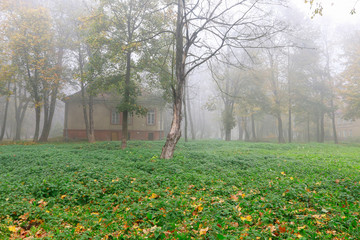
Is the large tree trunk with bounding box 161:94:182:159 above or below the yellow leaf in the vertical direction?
above

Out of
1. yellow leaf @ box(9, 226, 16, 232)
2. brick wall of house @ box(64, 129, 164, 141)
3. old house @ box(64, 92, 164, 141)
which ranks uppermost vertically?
old house @ box(64, 92, 164, 141)

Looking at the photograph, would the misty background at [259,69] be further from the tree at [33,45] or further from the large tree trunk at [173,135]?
the large tree trunk at [173,135]

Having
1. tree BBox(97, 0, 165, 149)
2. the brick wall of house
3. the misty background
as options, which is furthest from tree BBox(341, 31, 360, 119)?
the brick wall of house

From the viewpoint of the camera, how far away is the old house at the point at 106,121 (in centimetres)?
2800

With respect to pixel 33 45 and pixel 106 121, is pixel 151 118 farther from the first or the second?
pixel 33 45

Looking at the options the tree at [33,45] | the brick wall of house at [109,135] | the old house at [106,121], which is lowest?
the brick wall of house at [109,135]

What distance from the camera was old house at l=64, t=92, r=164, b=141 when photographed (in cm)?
2800

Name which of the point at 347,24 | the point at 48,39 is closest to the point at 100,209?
the point at 48,39

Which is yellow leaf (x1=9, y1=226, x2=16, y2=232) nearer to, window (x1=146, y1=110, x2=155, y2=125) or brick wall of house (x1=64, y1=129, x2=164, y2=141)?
brick wall of house (x1=64, y1=129, x2=164, y2=141)

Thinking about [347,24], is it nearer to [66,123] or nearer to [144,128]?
[144,128]

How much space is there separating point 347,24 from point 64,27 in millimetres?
32972

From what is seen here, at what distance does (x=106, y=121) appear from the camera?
28.5m

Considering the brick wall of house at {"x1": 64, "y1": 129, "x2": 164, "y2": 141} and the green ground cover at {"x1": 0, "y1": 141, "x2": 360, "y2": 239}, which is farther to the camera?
the brick wall of house at {"x1": 64, "y1": 129, "x2": 164, "y2": 141}

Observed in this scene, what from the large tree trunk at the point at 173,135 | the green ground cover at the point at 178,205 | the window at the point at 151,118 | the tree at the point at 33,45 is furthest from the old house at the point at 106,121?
the green ground cover at the point at 178,205
